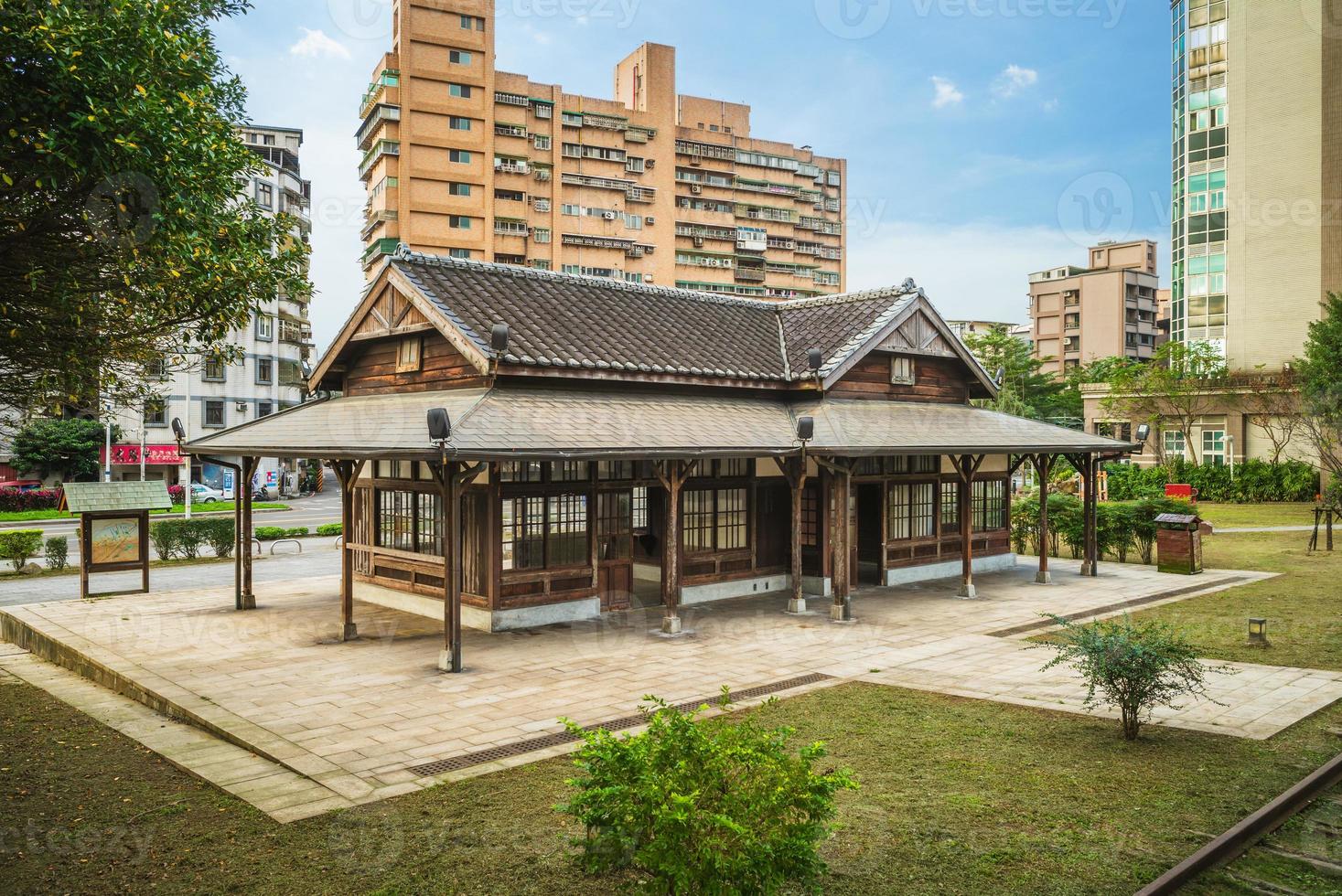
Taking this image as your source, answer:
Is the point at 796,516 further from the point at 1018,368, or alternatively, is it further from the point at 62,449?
the point at 1018,368

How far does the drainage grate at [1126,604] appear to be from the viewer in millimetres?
13789

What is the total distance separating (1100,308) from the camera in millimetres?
77750

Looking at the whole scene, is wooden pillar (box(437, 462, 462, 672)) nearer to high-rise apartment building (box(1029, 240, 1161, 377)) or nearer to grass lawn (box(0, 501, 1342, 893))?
grass lawn (box(0, 501, 1342, 893))

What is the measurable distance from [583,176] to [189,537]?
43.8 meters

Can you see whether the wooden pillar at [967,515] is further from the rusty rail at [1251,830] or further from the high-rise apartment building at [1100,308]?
the high-rise apartment building at [1100,308]

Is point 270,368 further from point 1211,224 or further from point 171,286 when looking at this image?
point 1211,224

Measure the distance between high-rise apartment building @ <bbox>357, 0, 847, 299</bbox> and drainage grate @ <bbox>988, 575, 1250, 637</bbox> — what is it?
41169 millimetres

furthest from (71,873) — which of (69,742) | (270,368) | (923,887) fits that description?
(270,368)

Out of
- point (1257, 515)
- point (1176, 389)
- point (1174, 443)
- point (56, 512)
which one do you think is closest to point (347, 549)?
point (56, 512)

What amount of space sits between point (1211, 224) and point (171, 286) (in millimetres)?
51224

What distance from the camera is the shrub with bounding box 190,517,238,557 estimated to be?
23.2 metres

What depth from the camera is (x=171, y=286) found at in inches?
307

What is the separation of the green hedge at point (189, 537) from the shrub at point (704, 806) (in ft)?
70.7

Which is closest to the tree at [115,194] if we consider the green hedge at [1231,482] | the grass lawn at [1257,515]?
the grass lawn at [1257,515]
